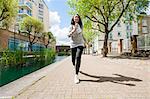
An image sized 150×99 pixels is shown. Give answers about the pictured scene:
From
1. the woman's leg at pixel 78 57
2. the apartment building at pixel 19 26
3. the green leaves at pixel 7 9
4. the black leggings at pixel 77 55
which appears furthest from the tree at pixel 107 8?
the woman's leg at pixel 78 57

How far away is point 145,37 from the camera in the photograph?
21609 millimetres

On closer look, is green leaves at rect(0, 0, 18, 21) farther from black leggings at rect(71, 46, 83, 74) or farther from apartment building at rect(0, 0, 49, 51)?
black leggings at rect(71, 46, 83, 74)

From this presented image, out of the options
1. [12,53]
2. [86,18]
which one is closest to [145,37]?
[86,18]

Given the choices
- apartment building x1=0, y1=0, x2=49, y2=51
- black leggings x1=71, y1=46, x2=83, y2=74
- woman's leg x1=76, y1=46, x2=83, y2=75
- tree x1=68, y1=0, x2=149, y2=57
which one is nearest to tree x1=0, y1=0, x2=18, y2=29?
apartment building x1=0, y1=0, x2=49, y2=51

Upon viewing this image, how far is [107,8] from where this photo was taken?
25672mm

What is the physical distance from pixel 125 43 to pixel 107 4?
6.90 meters

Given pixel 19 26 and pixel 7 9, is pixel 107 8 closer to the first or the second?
pixel 7 9

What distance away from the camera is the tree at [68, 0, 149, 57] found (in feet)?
82.3

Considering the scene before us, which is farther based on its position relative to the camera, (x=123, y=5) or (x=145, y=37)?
(x=123, y=5)

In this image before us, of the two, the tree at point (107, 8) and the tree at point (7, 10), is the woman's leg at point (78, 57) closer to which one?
the tree at point (107, 8)

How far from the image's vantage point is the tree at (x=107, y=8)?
987 inches

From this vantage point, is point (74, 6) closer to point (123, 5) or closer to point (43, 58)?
point (123, 5)

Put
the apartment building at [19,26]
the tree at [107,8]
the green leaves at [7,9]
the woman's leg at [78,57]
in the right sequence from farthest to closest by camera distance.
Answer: the apartment building at [19,26] → the green leaves at [7,9] → the tree at [107,8] → the woman's leg at [78,57]

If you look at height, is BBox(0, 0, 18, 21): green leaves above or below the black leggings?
above
